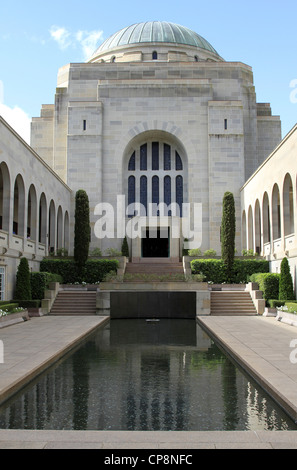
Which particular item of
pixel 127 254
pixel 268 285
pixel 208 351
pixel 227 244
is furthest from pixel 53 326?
pixel 127 254

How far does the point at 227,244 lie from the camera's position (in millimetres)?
25031

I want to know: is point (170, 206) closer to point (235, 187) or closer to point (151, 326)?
point (235, 187)

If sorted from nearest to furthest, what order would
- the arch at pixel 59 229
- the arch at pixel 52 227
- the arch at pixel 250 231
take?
the arch at pixel 52 227 → the arch at pixel 250 231 → the arch at pixel 59 229

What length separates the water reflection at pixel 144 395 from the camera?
19.6ft

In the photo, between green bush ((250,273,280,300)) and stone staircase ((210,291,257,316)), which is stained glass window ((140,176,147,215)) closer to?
stone staircase ((210,291,257,316))

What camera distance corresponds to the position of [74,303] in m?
21.9

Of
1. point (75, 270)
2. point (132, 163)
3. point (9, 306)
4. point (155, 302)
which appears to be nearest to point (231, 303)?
point (155, 302)

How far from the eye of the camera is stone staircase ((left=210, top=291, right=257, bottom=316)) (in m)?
20.8

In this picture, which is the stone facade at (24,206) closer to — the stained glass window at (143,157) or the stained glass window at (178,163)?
the stained glass window at (143,157)

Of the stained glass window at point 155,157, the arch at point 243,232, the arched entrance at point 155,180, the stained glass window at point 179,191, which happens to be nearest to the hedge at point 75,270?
the arched entrance at point 155,180

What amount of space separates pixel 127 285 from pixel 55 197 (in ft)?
31.5

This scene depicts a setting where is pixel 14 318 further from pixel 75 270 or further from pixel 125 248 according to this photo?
pixel 125 248

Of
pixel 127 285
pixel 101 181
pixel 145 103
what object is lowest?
pixel 127 285

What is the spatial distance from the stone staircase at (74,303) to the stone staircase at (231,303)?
5.77m
